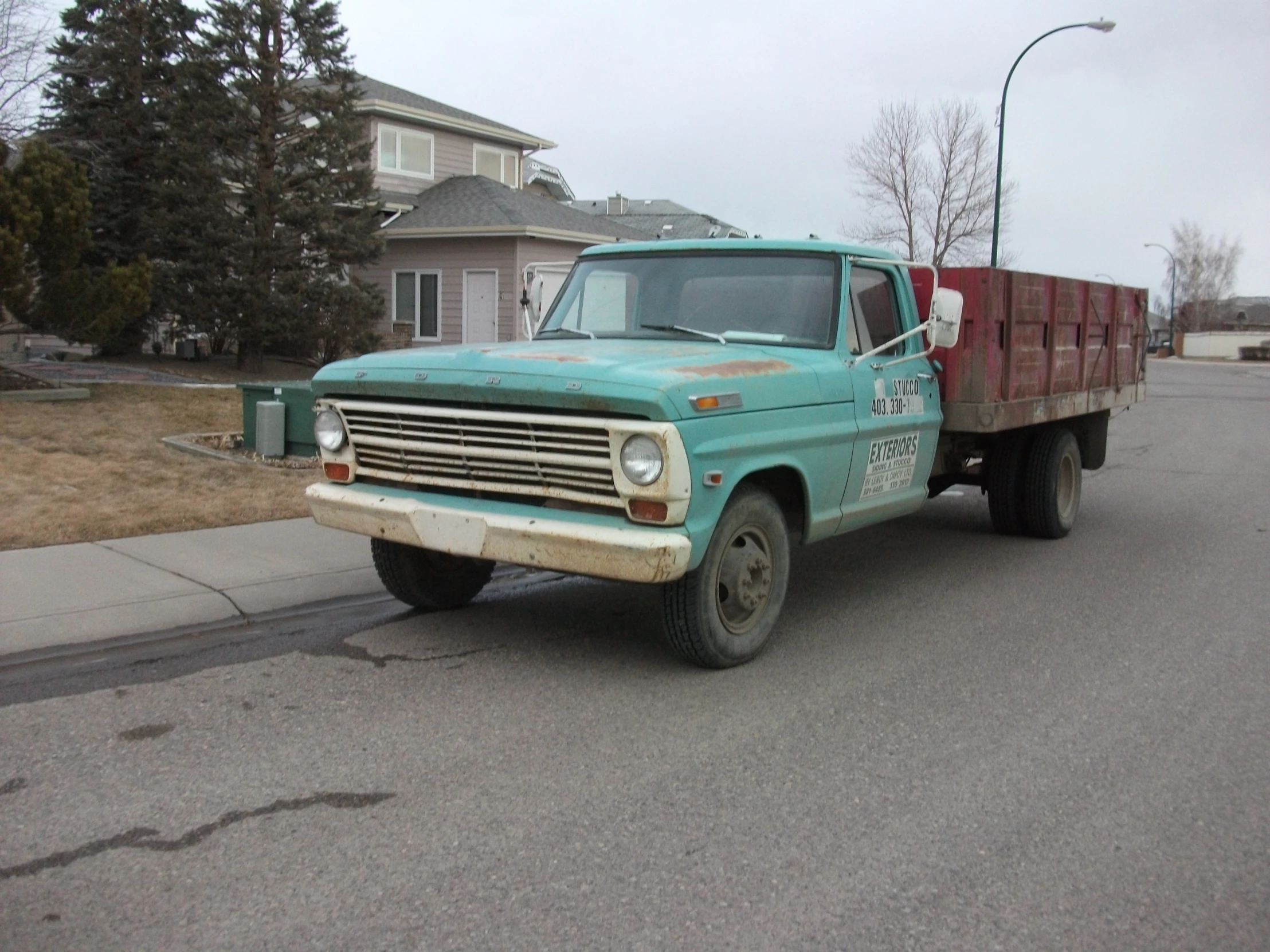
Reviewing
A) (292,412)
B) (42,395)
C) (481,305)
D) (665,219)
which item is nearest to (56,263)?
(42,395)

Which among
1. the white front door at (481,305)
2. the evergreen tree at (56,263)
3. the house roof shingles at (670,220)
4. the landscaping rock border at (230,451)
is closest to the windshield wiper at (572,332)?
the landscaping rock border at (230,451)

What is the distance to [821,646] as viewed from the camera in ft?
20.4

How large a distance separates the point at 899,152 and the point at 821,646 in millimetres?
35693

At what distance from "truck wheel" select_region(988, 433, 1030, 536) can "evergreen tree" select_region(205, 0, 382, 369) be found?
14300 mm

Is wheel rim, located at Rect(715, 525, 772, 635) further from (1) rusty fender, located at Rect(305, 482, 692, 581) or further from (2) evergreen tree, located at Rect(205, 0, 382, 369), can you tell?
(2) evergreen tree, located at Rect(205, 0, 382, 369)

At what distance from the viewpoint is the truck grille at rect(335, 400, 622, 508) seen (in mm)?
5160

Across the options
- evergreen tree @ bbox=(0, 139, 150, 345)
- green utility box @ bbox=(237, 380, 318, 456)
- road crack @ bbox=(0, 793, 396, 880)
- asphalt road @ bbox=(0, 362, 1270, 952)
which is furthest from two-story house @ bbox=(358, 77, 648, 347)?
road crack @ bbox=(0, 793, 396, 880)

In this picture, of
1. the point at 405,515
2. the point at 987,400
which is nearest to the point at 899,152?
the point at 987,400

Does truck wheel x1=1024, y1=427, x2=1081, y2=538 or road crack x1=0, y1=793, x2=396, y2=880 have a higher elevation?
truck wheel x1=1024, y1=427, x2=1081, y2=538

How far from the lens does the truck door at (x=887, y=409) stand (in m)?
6.37

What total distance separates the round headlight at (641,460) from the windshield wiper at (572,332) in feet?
5.49

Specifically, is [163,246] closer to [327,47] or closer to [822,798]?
[327,47]

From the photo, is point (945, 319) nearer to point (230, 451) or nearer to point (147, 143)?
point (230, 451)

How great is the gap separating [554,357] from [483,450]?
0.54 metres
